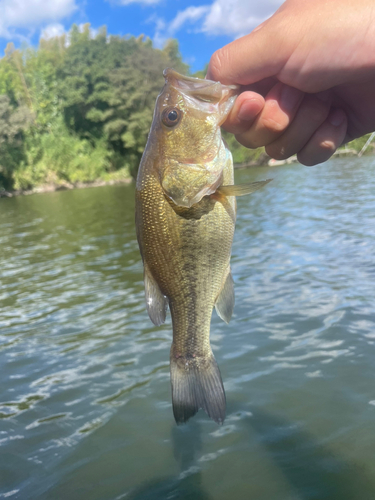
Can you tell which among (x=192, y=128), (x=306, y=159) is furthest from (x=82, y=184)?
(x=192, y=128)

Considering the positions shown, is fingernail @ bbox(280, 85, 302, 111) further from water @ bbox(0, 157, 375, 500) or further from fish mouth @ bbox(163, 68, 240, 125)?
water @ bbox(0, 157, 375, 500)

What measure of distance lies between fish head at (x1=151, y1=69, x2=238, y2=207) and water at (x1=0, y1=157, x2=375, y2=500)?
318 cm

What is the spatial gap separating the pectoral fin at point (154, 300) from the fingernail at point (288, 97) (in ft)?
4.23

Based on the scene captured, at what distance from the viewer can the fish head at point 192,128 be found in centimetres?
228

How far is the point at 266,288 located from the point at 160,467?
4.86 meters

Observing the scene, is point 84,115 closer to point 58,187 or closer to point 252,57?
point 58,187

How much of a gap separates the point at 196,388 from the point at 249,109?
5.52 feet

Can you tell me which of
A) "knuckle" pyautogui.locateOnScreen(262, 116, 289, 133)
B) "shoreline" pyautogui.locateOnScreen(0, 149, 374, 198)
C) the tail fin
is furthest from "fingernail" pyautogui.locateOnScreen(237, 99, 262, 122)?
"shoreline" pyautogui.locateOnScreen(0, 149, 374, 198)

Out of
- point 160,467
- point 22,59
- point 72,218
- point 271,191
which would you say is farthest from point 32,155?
point 160,467

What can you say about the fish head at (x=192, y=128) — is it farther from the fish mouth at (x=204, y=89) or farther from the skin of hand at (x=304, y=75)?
the skin of hand at (x=304, y=75)

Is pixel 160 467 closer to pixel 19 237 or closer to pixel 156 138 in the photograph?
pixel 156 138

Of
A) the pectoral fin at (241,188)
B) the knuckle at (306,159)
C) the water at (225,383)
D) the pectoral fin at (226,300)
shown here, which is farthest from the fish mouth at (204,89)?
the water at (225,383)

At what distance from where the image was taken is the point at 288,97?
2551mm

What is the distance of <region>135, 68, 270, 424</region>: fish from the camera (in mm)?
2252
